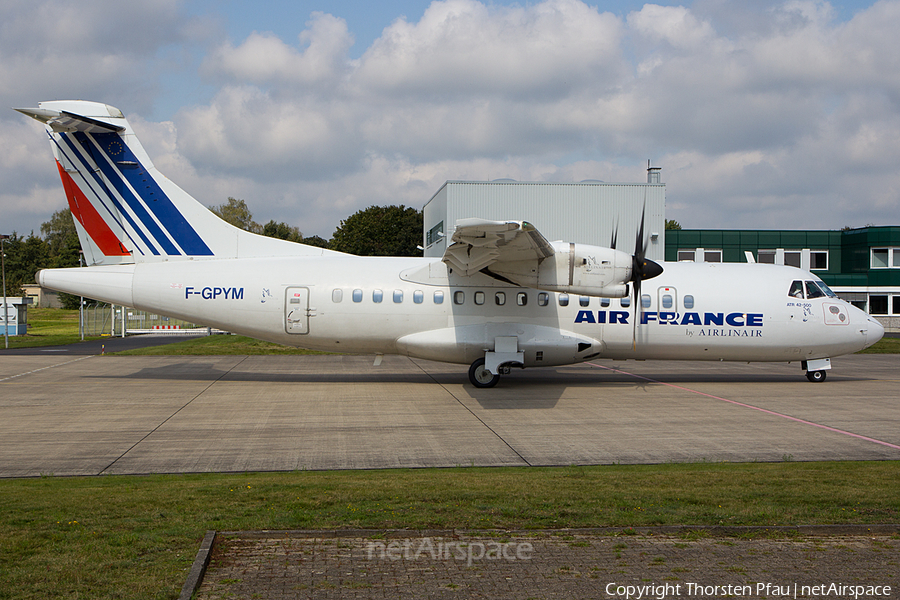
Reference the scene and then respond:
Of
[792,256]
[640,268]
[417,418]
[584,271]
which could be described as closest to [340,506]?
[417,418]

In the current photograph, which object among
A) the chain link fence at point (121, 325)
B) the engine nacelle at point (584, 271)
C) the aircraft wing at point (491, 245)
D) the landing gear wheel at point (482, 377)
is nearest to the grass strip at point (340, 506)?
the aircraft wing at point (491, 245)

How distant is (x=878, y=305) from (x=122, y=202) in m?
51.7

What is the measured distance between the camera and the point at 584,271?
16297mm

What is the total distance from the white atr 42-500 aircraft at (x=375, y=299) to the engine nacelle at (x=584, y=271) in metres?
1.43

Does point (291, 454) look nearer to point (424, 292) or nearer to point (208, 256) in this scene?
point (424, 292)

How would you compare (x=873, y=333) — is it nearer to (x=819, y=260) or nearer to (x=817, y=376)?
(x=817, y=376)

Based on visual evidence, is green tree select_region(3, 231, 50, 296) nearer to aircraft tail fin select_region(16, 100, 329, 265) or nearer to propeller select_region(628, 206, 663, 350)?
aircraft tail fin select_region(16, 100, 329, 265)

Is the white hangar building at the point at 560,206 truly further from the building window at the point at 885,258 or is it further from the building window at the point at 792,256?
the building window at the point at 885,258

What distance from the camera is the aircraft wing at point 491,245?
558 inches

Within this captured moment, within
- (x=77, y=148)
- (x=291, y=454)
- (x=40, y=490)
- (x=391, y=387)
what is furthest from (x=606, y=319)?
(x=77, y=148)

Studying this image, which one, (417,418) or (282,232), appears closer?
(417,418)

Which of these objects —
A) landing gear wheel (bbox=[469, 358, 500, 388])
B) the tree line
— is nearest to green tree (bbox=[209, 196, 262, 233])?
the tree line

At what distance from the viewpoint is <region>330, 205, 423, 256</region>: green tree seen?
86.1m

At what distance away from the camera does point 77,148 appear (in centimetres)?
1822
